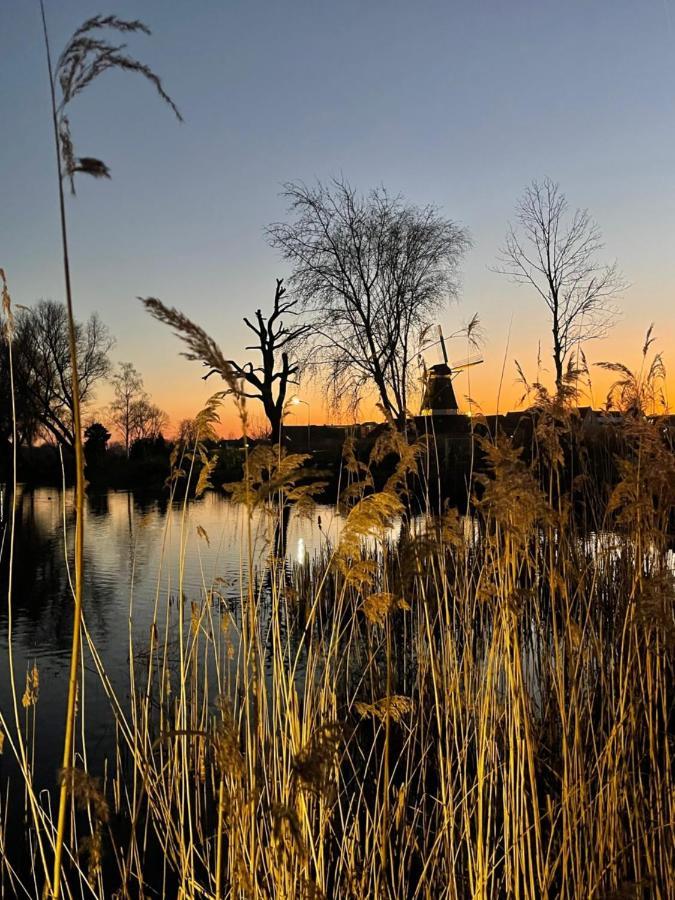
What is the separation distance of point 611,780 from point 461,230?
21.1 metres

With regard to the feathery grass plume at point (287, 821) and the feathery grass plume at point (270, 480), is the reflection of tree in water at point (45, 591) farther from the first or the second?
the feathery grass plume at point (287, 821)

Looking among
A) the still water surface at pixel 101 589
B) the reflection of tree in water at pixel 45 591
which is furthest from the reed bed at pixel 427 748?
the reflection of tree in water at pixel 45 591

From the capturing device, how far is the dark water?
3891 mm

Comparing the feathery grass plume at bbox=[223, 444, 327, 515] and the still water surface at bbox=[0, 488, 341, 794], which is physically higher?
the feathery grass plume at bbox=[223, 444, 327, 515]

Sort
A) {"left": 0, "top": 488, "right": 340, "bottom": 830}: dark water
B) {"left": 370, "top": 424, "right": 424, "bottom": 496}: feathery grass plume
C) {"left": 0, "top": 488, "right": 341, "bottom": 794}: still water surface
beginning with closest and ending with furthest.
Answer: {"left": 370, "top": 424, "right": 424, "bottom": 496}: feathery grass plume → {"left": 0, "top": 488, "right": 340, "bottom": 830}: dark water → {"left": 0, "top": 488, "right": 341, "bottom": 794}: still water surface

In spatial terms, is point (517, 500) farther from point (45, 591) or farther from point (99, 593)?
point (45, 591)

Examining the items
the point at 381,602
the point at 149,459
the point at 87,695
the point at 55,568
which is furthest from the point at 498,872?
the point at 149,459

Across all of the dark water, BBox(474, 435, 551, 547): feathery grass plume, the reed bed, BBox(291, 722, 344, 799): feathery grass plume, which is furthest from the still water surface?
BBox(474, 435, 551, 547): feathery grass plume

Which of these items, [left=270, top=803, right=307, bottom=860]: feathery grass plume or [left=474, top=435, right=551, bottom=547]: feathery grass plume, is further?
[left=474, top=435, right=551, bottom=547]: feathery grass plume

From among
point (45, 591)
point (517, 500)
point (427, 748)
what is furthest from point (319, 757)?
point (45, 591)

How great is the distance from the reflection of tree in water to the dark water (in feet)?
0.04

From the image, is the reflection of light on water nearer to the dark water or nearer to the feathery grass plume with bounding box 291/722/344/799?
the dark water

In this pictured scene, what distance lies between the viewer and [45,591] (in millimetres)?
8492

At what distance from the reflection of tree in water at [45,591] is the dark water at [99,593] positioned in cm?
1
